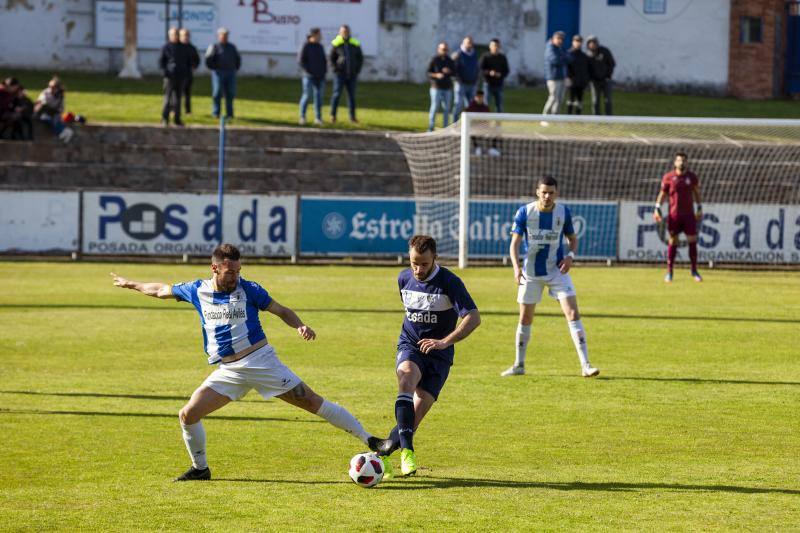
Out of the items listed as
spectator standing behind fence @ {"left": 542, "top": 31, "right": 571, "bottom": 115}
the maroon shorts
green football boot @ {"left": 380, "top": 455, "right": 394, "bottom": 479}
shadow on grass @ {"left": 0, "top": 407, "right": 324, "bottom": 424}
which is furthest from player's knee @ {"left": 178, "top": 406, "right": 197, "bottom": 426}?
spectator standing behind fence @ {"left": 542, "top": 31, "right": 571, "bottom": 115}

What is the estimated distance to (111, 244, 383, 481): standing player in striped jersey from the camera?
9.52 m

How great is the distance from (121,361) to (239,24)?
2980 cm

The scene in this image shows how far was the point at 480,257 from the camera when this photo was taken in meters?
28.3

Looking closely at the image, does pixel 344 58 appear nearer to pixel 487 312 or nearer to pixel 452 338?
pixel 487 312

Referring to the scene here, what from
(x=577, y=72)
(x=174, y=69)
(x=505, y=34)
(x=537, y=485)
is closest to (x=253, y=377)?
(x=537, y=485)

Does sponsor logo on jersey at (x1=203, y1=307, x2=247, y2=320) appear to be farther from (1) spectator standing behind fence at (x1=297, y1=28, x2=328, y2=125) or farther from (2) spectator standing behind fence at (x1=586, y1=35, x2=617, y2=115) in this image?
(2) spectator standing behind fence at (x1=586, y1=35, x2=617, y2=115)

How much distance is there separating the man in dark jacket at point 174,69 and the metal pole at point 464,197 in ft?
31.3

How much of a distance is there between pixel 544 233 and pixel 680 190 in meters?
10.2

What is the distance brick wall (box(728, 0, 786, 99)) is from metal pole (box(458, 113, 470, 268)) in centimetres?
2251

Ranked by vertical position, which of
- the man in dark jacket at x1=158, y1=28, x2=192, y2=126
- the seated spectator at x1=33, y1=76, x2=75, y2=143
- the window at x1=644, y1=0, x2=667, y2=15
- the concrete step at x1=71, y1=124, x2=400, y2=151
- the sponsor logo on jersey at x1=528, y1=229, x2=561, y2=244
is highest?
the window at x1=644, y1=0, x2=667, y2=15

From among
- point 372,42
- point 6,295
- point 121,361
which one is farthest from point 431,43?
point 121,361

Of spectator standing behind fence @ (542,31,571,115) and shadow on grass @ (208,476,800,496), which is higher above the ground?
spectator standing behind fence @ (542,31,571,115)

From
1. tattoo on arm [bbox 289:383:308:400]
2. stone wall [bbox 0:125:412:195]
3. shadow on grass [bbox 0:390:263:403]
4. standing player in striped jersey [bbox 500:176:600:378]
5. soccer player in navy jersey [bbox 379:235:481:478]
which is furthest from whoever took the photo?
stone wall [bbox 0:125:412:195]

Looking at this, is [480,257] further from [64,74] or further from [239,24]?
Result: [64,74]
